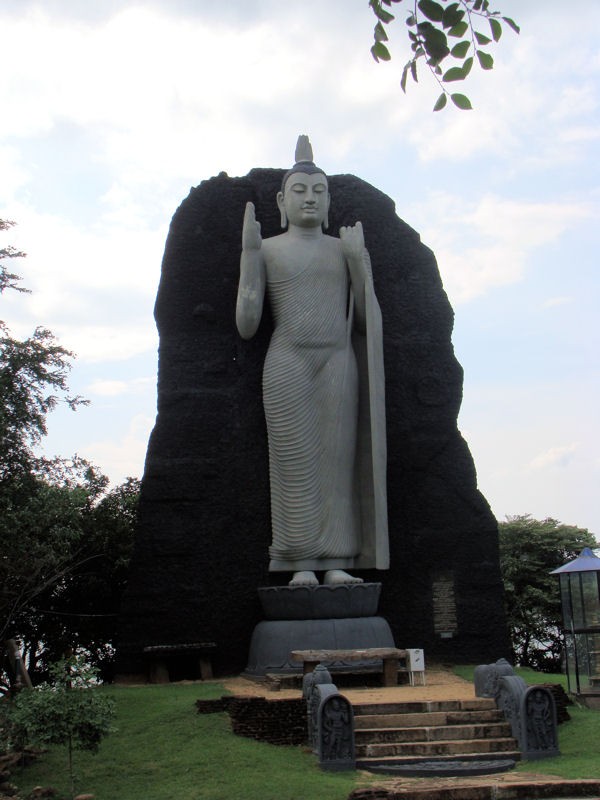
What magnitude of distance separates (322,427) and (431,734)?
442cm

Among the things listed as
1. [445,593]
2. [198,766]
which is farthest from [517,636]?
[198,766]

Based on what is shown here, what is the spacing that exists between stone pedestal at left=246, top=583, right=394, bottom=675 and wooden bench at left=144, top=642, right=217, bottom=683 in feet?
1.51

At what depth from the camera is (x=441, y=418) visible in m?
12.5

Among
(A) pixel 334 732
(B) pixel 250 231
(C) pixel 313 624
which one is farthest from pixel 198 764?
(B) pixel 250 231

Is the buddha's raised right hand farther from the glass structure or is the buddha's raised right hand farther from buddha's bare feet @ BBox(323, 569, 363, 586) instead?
the glass structure

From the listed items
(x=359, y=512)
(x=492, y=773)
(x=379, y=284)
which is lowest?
(x=492, y=773)

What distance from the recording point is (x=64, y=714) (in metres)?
6.86

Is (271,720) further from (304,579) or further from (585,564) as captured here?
(585,564)

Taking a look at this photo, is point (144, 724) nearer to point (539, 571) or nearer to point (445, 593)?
point (445, 593)

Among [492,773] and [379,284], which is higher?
[379,284]

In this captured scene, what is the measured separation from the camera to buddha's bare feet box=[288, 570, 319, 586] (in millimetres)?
10906

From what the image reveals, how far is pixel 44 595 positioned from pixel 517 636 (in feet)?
33.5

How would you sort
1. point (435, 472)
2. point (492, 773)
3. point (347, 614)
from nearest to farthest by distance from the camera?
1. point (492, 773)
2. point (347, 614)
3. point (435, 472)

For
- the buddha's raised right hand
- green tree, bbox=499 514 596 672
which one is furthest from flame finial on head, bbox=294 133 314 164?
green tree, bbox=499 514 596 672
